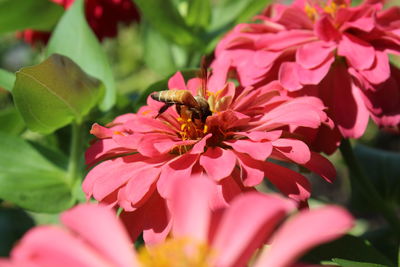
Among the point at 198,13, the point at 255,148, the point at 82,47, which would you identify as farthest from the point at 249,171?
the point at 198,13

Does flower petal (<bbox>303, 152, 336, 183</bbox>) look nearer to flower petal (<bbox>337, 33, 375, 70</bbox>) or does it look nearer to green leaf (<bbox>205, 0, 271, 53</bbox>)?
flower petal (<bbox>337, 33, 375, 70</bbox>)

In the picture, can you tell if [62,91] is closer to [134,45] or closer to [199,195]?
[199,195]

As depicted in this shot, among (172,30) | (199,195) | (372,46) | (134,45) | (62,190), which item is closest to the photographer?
(199,195)

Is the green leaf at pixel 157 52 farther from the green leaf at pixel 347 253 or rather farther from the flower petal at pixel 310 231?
the flower petal at pixel 310 231

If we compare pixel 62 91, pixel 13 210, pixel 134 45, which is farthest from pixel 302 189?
pixel 134 45

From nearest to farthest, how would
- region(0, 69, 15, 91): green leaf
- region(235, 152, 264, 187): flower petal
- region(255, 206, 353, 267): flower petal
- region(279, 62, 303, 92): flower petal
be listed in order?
region(255, 206, 353, 267): flower petal < region(235, 152, 264, 187): flower petal < region(279, 62, 303, 92): flower petal < region(0, 69, 15, 91): green leaf

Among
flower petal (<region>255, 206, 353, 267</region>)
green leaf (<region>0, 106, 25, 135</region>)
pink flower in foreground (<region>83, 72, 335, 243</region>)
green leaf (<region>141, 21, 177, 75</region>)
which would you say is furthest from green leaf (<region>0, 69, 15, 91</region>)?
flower petal (<region>255, 206, 353, 267</region>)

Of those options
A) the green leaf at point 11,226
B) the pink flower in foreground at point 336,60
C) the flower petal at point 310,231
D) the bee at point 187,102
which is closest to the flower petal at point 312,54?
the pink flower in foreground at point 336,60
